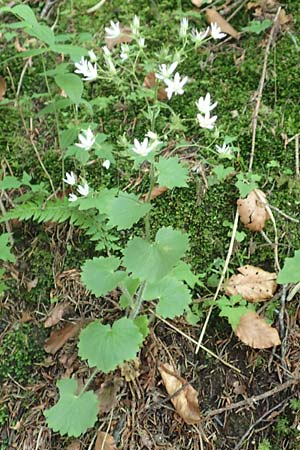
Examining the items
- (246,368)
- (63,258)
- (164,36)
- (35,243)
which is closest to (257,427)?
(246,368)

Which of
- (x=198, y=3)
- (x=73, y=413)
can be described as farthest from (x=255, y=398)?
(x=198, y=3)

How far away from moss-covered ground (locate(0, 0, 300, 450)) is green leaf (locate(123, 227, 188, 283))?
16.0 inches

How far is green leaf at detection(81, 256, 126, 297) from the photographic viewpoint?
6.84 feet

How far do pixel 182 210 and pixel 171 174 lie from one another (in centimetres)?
67

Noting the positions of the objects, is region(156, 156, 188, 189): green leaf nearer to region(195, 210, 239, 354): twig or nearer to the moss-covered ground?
the moss-covered ground

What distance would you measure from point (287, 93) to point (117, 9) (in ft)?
3.87

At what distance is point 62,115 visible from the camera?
306 centimetres

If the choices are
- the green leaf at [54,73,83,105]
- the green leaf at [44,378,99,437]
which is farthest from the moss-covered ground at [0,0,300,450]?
A: the green leaf at [54,73,83,105]

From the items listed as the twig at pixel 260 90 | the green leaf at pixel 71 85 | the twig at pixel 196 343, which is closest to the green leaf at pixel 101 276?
the twig at pixel 196 343

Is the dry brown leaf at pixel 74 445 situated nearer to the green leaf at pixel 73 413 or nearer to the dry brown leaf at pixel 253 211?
the green leaf at pixel 73 413

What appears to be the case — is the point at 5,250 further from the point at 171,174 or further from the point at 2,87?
the point at 2,87

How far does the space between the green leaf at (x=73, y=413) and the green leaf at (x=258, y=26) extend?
2.14 metres

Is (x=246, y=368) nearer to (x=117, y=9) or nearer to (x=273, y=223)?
(x=273, y=223)

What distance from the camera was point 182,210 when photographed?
2676 mm
